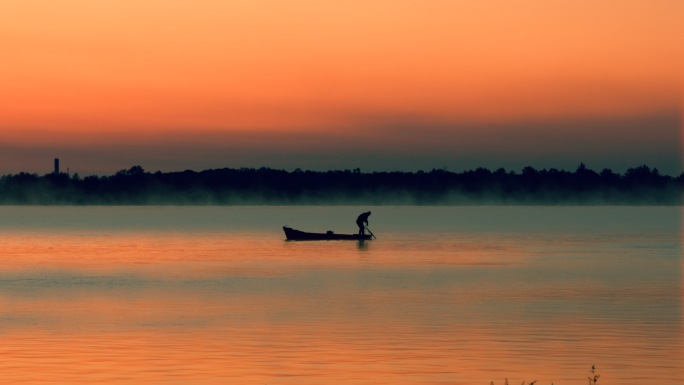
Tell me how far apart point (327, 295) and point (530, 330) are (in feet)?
51.4

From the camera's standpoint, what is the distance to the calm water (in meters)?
28.9

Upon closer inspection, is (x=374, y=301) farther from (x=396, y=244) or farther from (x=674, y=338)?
(x=396, y=244)

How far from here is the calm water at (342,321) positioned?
1137 inches

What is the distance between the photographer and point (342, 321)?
130 feet

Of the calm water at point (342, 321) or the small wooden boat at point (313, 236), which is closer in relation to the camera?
the calm water at point (342, 321)

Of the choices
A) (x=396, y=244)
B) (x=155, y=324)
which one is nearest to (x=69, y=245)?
(x=396, y=244)

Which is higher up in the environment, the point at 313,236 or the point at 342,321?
the point at 313,236

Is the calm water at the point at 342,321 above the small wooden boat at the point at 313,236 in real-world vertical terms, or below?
below

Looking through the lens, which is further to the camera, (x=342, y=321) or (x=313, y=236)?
(x=313, y=236)

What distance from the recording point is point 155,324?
3900cm

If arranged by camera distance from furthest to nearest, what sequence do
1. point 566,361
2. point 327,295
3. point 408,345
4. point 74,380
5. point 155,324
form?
point 327,295 → point 155,324 → point 408,345 → point 566,361 → point 74,380

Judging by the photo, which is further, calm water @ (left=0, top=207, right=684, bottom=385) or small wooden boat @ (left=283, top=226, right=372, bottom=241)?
small wooden boat @ (left=283, top=226, right=372, bottom=241)

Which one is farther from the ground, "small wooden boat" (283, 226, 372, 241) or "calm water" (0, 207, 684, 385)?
"small wooden boat" (283, 226, 372, 241)

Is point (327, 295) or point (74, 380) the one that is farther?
point (327, 295)
